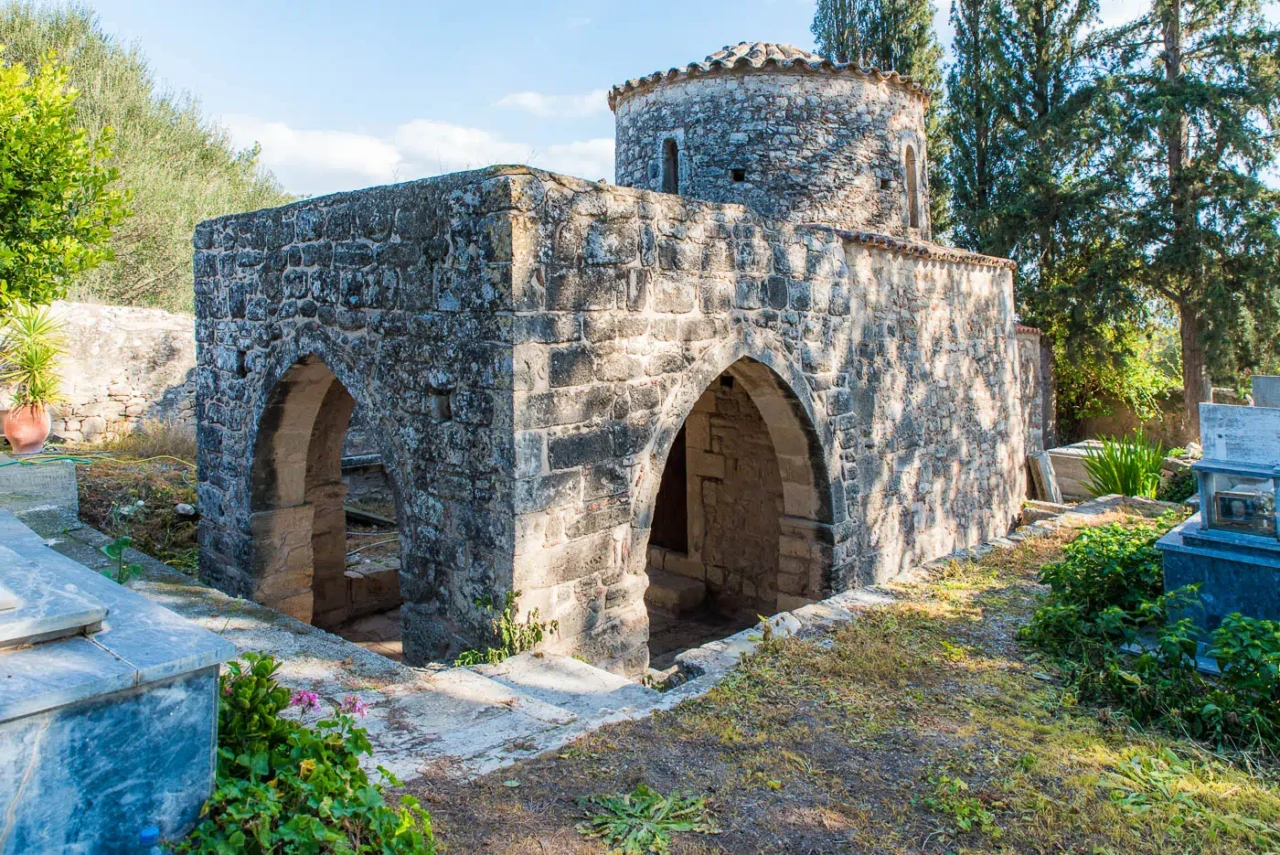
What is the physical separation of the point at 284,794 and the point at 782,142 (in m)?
7.88

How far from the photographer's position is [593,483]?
4.91 metres

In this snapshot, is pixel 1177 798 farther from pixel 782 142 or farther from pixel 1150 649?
pixel 782 142

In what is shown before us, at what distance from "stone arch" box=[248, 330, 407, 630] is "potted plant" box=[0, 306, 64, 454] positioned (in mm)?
2622

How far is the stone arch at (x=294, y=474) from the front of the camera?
6.26 metres

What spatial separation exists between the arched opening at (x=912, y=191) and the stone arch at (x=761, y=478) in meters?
3.29

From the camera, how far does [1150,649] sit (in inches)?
169

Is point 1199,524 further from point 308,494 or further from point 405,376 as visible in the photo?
point 308,494

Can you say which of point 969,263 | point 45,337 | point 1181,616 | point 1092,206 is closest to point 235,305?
point 45,337

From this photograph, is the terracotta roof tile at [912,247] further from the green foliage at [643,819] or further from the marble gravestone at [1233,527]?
the green foliage at [643,819]

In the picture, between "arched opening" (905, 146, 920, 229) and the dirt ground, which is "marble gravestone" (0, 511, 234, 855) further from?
"arched opening" (905, 146, 920, 229)

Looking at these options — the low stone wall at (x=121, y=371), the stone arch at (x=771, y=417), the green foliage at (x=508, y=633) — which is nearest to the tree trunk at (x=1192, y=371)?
the stone arch at (x=771, y=417)

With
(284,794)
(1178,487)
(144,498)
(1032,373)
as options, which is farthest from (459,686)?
(1032,373)

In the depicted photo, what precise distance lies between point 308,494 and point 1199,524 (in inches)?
240

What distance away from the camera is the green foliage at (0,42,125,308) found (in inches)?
251
